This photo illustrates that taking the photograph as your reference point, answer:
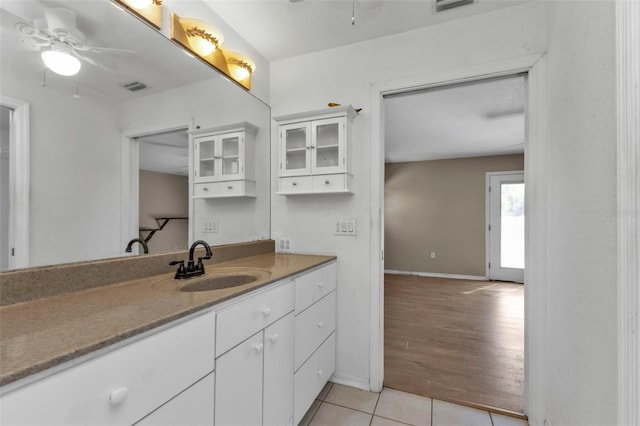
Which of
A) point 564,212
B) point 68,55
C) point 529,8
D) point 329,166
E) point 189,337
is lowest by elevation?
point 189,337

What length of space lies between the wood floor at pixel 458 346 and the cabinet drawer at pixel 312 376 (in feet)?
1.55

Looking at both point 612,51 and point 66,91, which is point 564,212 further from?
point 66,91

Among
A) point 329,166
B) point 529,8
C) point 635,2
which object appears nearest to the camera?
point 635,2

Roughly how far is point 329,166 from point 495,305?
11.1ft

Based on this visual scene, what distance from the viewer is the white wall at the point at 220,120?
4.59 ft

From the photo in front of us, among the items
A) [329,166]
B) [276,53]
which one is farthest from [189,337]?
[276,53]

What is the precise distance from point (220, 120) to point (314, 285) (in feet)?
4.15

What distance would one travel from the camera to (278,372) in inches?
51.1

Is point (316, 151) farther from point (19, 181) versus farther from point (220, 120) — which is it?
point (19, 181)

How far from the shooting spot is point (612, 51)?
2.77ft

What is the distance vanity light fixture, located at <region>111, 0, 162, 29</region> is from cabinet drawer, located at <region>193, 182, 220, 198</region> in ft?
2.78

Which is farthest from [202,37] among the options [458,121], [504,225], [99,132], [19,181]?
[504,225]

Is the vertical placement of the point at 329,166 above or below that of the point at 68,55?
below

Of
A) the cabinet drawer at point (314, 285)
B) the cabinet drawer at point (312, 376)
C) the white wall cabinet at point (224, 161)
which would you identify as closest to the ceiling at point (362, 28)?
the white wall cabinet at point (224, 161)
